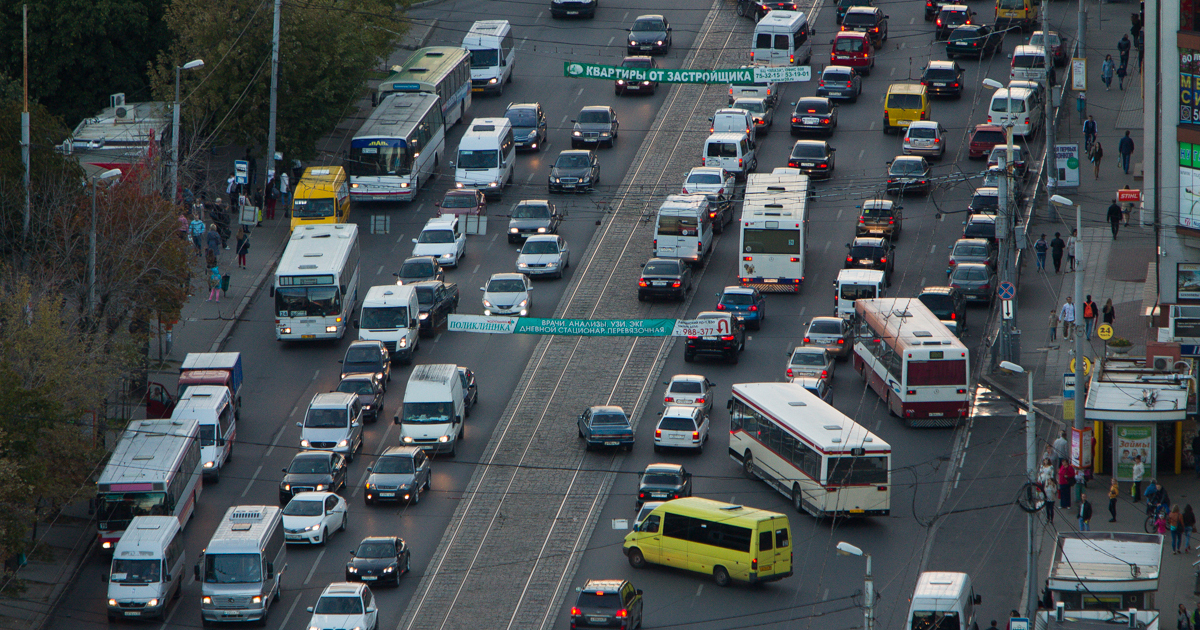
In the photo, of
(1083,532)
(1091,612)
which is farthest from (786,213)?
(1091,612)

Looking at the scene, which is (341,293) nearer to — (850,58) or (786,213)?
(786,213)

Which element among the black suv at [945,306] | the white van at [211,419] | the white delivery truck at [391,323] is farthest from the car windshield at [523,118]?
the white van at [211,419]

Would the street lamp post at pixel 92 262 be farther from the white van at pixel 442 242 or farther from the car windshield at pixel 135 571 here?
the white van at pixel 442 242

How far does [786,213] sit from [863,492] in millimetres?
16455

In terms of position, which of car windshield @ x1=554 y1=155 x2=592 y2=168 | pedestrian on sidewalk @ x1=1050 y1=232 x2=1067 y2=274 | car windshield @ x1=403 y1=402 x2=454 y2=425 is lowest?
car windshield @ x1=403 y1=402 x2=454 y2=425

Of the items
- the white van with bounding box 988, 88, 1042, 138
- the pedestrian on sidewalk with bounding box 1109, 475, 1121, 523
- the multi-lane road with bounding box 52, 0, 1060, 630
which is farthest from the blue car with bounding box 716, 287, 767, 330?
the white van with bounding box 988, 88, 1042, 138

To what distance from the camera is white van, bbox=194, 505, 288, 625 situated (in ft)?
141

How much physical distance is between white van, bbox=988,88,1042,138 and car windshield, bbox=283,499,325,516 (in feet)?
119

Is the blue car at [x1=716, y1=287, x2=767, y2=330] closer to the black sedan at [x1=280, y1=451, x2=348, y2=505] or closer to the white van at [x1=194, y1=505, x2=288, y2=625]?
the black sedan at [x1=280, y1=451, x2=348, y2=505]

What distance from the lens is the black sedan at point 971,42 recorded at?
8088cm

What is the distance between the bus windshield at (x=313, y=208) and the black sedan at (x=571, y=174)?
9.20 meters

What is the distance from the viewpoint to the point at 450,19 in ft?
297

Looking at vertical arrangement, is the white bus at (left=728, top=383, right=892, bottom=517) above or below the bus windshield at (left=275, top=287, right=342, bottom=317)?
below

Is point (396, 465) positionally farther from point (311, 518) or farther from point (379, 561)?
point (379, 561)
